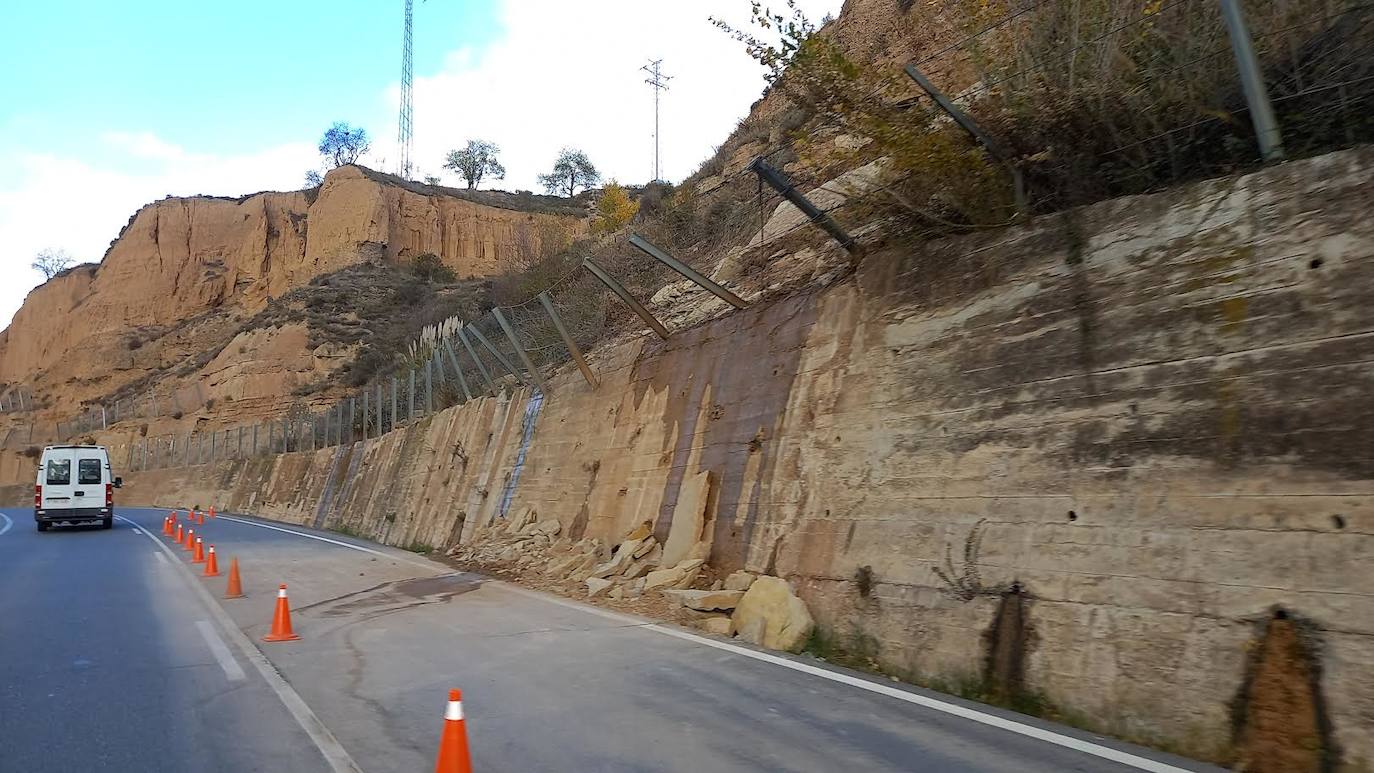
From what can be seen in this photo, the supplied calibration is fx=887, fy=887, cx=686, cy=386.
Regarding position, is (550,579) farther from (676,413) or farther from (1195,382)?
(1195,382)

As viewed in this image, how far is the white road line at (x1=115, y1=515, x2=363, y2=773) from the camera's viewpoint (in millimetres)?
4801

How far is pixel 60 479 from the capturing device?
2531 cm

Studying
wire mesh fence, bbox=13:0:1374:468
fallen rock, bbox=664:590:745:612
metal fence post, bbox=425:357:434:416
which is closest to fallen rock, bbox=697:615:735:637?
fallen rock, bbox=664:590:745:612

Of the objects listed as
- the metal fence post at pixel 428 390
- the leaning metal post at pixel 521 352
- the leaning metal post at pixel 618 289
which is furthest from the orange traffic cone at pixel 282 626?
the metal fence post at pixel 428 390

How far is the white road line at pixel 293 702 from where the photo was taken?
480cm

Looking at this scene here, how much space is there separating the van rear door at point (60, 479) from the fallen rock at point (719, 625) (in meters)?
24.1

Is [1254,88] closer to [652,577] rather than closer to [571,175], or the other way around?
[652,577]

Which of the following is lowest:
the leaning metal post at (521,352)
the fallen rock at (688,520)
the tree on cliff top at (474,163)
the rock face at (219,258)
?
the fallen rock at (688,520)

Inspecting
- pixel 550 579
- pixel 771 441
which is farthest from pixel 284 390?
pixel 771 441

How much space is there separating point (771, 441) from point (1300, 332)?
556 centimetres

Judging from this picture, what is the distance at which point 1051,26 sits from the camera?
823 cm

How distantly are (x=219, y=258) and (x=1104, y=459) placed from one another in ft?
289

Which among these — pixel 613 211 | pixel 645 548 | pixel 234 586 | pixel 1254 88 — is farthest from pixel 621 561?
pixel 613 211

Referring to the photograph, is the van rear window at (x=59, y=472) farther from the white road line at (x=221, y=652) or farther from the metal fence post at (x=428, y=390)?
the white road line at (x=221, y=652)
